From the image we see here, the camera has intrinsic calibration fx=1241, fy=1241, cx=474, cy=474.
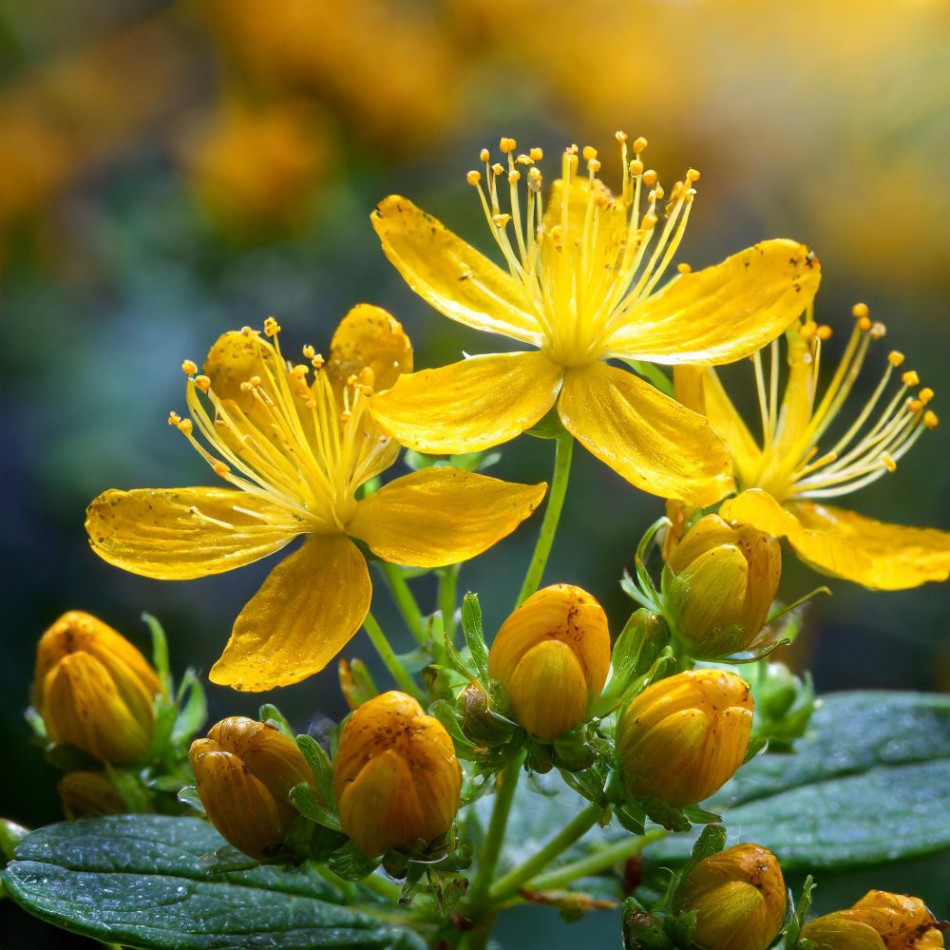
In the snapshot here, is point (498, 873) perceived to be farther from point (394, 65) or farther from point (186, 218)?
point (394, 65)

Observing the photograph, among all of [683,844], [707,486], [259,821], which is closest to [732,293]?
[707,486]

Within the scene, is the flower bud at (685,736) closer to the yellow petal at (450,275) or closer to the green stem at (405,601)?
the green stem at (405,601)

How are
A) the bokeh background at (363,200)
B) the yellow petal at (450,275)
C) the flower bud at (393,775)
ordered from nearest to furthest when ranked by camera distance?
the flower bud at (393,775) → the yellow petal at (450,275) → the bokeh background at (363,200)

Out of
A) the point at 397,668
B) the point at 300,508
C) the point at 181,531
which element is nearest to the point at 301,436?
the point at 300,508

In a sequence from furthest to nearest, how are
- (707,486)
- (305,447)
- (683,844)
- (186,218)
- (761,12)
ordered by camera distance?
1. (761,12)
2. (186,218)
3. (683,844)
4. (305,447)
5. (707,486)

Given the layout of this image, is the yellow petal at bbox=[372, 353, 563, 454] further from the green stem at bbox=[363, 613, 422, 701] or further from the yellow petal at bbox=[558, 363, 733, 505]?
the green stem at bbox=[363, 613, 422, 701]

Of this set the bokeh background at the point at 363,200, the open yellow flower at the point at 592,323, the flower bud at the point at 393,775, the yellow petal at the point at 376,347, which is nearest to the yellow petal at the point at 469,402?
the open yellow flower at the point at 592,323
